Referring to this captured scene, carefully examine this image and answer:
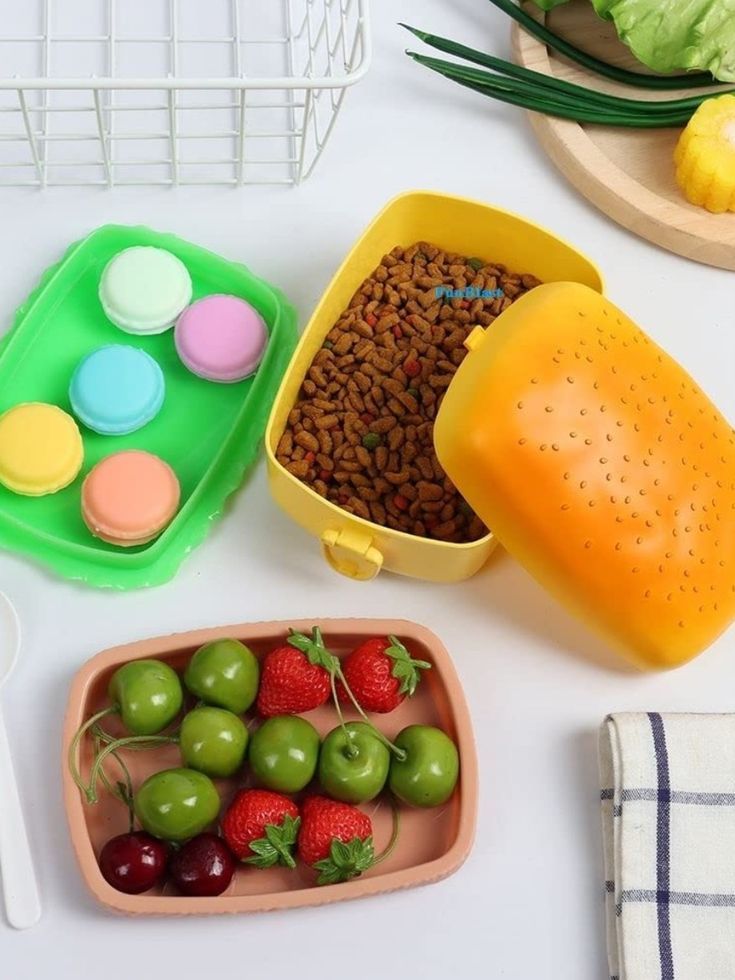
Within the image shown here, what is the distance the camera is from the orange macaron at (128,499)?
806mm

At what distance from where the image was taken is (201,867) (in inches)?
28.3

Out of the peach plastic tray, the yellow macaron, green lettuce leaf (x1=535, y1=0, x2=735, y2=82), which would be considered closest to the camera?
the peach plastic tray

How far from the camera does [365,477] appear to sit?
0.82 meters

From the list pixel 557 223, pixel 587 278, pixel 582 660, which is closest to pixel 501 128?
pixel 557 223

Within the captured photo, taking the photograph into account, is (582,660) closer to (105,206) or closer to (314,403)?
(314,403)

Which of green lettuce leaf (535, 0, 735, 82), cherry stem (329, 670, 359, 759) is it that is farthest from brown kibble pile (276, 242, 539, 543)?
green lettuce leaf (535, 0, 735, 82)

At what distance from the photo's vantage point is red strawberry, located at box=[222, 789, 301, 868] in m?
0.73

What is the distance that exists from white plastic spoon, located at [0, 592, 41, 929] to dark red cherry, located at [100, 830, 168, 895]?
52 millimetres

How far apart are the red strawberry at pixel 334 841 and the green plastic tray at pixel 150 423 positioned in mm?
193

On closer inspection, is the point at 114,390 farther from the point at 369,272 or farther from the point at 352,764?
the point at 352,764

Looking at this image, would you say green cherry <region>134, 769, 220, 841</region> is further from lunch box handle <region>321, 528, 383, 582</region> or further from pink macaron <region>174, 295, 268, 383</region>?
pink macaron <region>174, 295, 268, 383</region>

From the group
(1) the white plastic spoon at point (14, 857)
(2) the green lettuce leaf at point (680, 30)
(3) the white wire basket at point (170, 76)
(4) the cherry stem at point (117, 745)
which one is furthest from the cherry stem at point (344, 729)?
(2) the green lettuce leaf at point (680, 30)

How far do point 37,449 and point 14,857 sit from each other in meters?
0.26

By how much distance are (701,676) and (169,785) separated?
363mm
